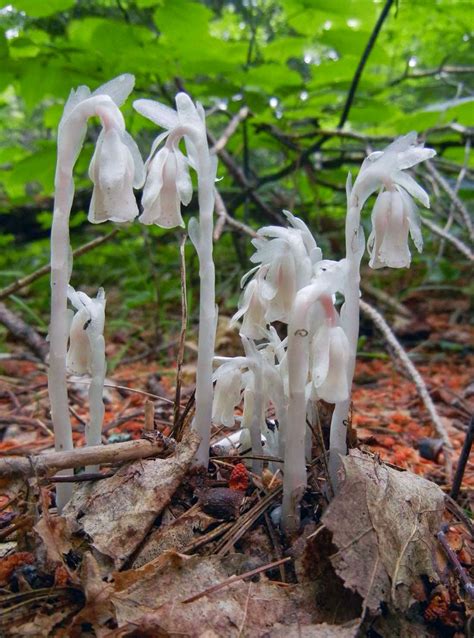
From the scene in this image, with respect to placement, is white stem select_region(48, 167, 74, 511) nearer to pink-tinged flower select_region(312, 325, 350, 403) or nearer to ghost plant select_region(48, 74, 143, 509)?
ghost plant select_region(48, 74, 143, 509)

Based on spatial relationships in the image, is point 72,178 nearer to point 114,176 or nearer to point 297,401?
point 114,176

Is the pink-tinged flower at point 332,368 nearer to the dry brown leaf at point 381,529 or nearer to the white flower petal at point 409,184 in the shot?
the dry brown leaf at point 381,529

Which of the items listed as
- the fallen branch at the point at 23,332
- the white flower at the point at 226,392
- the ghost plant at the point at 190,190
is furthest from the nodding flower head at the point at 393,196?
the fallen branch at the point at 23,332

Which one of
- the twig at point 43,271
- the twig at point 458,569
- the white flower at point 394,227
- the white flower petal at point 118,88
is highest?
the white flower petal at point 118,88

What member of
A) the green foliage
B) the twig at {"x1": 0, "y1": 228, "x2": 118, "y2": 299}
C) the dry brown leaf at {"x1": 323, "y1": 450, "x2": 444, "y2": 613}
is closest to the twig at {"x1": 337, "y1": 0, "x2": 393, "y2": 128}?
the green foliage

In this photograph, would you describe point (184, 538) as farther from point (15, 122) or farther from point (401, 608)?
point (15, 122)

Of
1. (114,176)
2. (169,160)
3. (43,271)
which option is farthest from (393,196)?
(43,271)

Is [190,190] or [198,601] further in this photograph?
[190,190]
